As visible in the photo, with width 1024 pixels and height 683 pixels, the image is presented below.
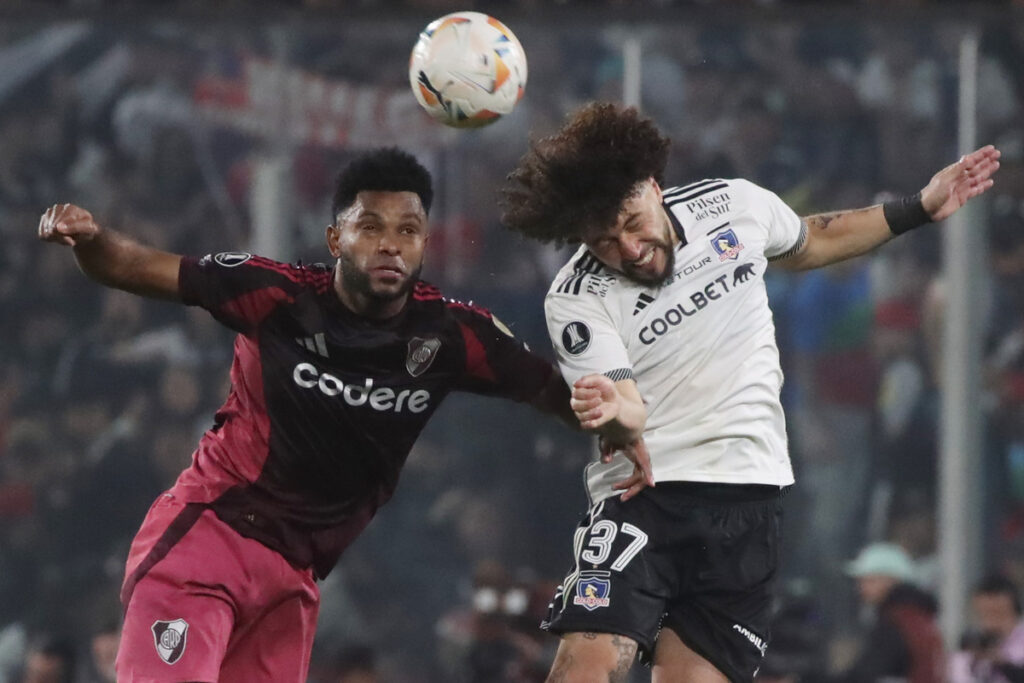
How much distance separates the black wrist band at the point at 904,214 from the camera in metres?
5.67

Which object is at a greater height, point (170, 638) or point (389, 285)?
point (389, 285)

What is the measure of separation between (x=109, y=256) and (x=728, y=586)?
7.07ft

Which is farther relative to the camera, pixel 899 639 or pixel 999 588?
pixel 899 639

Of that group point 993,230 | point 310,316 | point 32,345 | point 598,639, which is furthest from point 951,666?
point 32,345

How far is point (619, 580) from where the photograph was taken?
16.6 feet

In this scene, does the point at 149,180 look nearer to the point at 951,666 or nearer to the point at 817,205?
the point at 817,205

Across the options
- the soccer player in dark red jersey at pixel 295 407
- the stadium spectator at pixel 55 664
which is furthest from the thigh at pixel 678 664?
the stadium spectator at pixel 55 664

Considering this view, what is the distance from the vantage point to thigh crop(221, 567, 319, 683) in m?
5.28

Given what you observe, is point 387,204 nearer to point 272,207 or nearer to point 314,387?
point 314,387

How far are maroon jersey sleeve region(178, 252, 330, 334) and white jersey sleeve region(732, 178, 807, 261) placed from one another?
4.63 feet

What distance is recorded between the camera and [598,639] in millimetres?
5016

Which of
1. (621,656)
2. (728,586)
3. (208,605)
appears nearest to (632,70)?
(728,586)

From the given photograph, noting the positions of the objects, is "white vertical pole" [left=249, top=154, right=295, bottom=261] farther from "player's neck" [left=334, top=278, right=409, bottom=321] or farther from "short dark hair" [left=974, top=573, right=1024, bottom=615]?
"player's neck" [left=334, top=278, right=409, bottom=321]

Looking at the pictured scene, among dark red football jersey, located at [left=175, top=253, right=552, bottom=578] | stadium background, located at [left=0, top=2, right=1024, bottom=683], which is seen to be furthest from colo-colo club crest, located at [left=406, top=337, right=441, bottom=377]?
stadium background, located at [left=0, top=2, right=1024, bottom=683]
